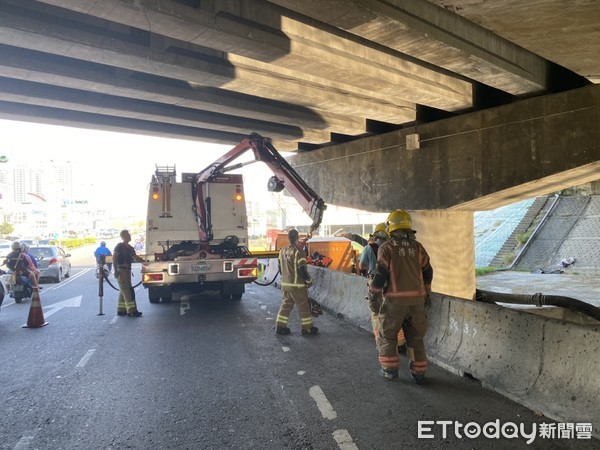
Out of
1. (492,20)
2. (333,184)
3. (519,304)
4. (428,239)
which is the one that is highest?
(492,20)

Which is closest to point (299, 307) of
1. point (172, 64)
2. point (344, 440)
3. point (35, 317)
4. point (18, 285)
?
point (344, 440)

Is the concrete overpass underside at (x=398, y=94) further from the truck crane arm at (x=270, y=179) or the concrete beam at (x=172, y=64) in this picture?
the truck crane arm at (x=270, y=179)

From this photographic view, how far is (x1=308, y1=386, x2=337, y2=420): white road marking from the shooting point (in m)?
4.45

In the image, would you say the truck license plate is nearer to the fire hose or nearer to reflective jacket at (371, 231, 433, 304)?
reflective jacket at (371, 231, 433, 304)

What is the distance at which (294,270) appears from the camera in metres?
8.20

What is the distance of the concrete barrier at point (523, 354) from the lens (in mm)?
4125

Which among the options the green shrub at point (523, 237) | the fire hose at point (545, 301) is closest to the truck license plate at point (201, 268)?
the fire hose at point (545, 301)

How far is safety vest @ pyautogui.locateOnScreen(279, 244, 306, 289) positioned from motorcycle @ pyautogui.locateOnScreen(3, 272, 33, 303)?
25.5 ft

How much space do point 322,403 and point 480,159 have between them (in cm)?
853

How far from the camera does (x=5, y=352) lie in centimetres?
715

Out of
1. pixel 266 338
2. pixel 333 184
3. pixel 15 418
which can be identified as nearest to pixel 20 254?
pixel 266 338

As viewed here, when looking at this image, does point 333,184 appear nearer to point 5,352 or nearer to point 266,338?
point 266,338

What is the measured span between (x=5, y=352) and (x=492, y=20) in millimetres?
8884

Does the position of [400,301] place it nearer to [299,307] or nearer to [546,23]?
[299,307]
